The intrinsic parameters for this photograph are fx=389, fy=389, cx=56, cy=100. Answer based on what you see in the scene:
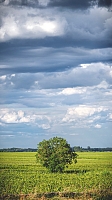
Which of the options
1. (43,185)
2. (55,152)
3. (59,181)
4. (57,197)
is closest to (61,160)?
(55,152)

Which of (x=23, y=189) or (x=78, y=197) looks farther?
(x=23, y=189)

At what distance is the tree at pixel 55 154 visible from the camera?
90.5 ft

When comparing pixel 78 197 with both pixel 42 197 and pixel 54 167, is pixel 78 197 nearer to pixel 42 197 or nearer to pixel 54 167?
pixel 42 197

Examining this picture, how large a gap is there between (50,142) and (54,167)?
1806 mm

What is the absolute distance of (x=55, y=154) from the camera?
90.7 feet

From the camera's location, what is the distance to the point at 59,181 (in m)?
21.7

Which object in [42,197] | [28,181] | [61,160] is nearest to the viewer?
[42,197]

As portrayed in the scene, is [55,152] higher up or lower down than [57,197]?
higher up

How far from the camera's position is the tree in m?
27.6

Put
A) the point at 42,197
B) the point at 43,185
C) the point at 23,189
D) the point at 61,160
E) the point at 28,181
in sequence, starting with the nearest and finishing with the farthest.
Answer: the point at 42,197, the point at 23,189, the point at 43,185, the point at 28,181, the point at 61,160

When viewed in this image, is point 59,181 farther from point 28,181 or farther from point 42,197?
point 42,197

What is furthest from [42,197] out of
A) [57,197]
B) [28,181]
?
[28,181]

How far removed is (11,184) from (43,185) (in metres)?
1.68

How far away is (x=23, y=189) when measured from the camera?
18422mm
